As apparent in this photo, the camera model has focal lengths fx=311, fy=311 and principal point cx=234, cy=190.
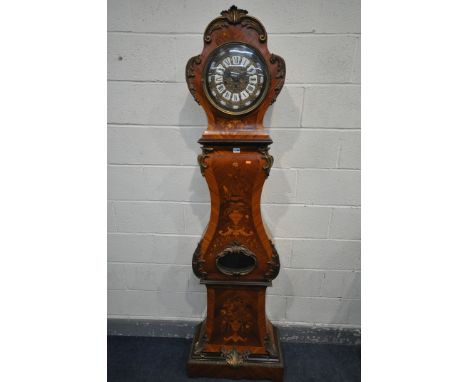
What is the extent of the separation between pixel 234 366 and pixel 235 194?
0.97m

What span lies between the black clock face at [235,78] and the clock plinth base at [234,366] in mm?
1319

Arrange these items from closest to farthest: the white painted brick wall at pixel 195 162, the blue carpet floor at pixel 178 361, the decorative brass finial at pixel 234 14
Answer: the decorative brass finial at pixel 234 14 → the white painted brick wall at pixel 195 162 → the blue carpet floor at pixel 178 361

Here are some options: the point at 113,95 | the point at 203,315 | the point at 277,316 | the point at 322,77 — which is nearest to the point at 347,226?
the point at 277,316

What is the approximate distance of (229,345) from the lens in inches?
67.9

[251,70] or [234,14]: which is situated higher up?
[234,14]

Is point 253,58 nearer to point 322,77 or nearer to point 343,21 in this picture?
point 322,77

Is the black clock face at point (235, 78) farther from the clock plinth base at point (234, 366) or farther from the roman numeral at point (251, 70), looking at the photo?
the clock plinth base at point (234, 366)

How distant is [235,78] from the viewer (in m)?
1.39

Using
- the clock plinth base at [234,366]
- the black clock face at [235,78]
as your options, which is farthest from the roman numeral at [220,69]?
the clock plinth base at [234,366]

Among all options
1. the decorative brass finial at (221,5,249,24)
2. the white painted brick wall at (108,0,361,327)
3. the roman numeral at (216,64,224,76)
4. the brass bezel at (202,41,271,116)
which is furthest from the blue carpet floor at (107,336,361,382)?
the decorative brass finial at (221,5,249,24)

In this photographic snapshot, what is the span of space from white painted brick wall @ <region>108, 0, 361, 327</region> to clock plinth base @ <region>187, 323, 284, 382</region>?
37 cm

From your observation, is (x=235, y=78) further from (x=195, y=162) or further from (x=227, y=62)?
(x=195, y=162)

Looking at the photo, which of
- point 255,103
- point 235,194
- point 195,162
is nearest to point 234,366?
point 235,194

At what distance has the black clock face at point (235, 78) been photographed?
4.50 feet
